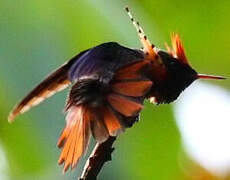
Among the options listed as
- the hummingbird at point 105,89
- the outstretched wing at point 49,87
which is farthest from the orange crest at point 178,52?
the outstretched wing at point 49,87

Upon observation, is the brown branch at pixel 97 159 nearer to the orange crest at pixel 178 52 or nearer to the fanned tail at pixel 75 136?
the fanned tail at pixel 75 136

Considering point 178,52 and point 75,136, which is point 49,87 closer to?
point 75,136

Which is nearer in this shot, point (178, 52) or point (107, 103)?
point (107, 103)

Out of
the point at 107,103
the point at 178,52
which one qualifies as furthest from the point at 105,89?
the point at 178,52

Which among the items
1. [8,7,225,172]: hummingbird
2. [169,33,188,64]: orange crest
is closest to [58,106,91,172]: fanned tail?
[8,7,225,172]: hummingbird

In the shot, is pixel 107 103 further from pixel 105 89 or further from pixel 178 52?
pixel 178 52

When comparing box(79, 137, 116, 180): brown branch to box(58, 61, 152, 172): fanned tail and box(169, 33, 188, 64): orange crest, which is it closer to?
box(58, 61, 152, 172): fanned tail

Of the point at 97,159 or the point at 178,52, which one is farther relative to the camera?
the point at 178,52
